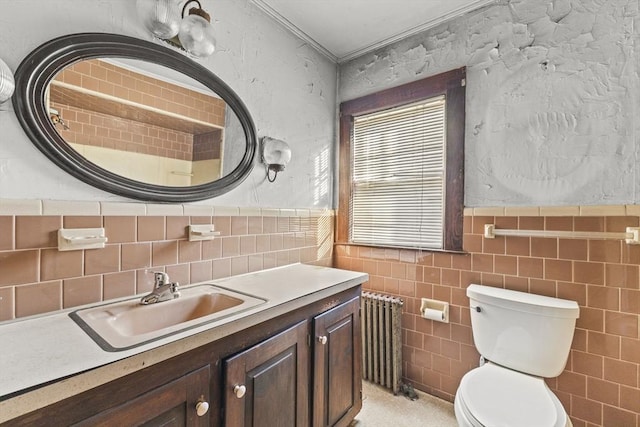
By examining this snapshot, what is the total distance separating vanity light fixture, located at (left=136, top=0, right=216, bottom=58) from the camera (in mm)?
1239

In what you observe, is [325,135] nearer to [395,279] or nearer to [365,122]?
[365,122]

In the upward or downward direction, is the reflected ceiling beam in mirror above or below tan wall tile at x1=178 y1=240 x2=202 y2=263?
above

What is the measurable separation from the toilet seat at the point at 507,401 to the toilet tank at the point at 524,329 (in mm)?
84

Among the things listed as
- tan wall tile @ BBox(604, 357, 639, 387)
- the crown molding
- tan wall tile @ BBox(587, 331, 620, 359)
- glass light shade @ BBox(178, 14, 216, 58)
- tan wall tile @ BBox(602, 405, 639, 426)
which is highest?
the crown molding

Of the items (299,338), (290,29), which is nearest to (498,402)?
(299,338)

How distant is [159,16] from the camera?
4.08 feet

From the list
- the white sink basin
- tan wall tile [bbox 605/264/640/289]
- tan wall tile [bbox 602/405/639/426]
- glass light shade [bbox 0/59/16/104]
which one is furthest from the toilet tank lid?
glass light shade [bbox 0/59/16/104]

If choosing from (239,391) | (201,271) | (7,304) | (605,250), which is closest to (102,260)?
(7,304)

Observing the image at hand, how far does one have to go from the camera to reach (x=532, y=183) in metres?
1.65

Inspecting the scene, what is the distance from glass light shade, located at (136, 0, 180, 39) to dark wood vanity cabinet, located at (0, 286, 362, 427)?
1.35 metres

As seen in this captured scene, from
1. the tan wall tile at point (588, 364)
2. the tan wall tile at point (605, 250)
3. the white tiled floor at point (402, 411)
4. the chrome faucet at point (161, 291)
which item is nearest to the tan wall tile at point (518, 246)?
the tan wall tile at point (605, 250)

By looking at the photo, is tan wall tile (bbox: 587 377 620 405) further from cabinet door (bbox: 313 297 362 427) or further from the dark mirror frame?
the dark mirror frame

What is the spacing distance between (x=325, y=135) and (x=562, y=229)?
1707 millimetres

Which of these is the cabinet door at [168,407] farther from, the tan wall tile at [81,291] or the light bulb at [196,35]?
the light bulb at [196,35]
